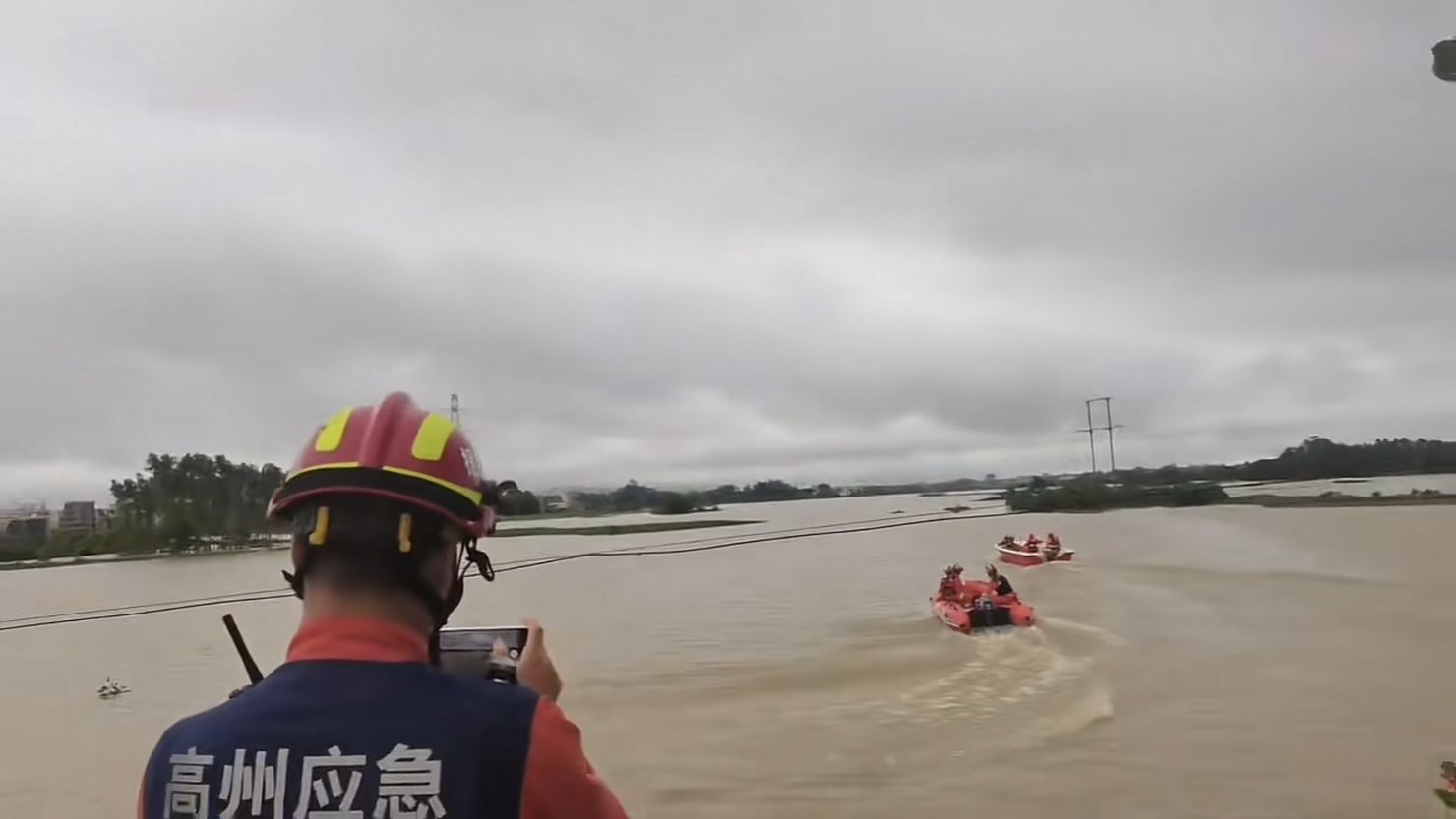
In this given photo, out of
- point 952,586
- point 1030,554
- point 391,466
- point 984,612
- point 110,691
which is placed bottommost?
point 110,691

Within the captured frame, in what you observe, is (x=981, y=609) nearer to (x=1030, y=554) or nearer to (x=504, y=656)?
(x=1030, y=554)

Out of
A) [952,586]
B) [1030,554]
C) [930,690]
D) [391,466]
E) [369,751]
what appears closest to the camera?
[369,751]

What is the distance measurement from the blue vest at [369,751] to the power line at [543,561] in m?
0.99

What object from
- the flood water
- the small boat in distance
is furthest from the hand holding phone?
the small boat in distance

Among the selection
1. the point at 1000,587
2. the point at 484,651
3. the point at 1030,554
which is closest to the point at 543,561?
the point at 1030,554

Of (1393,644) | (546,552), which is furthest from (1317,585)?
(546,552)

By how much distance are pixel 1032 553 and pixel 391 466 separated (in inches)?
1234

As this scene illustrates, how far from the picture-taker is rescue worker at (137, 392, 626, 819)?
113 cm

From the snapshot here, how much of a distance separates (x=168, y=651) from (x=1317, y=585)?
26.8m

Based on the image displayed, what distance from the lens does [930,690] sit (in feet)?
45.5

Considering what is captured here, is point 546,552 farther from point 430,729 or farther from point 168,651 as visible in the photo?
point 430,729

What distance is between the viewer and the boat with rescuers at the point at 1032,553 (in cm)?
3097

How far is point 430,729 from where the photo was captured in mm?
1137

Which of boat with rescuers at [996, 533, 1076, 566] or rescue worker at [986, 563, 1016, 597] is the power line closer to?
rescue worker at [986, 563, 1016, 597]
